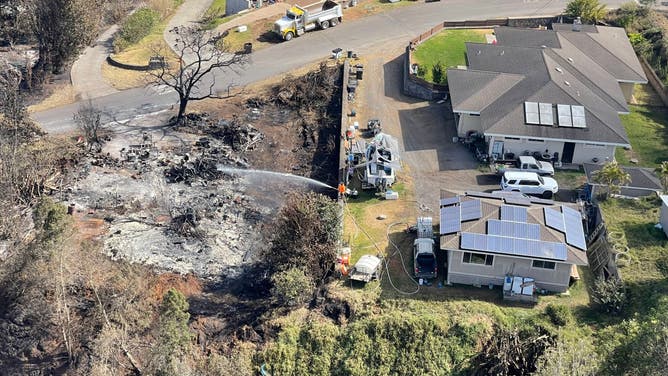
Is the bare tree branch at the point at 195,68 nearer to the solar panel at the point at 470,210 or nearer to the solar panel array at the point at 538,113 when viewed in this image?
the solar panel array at the point at 538,113

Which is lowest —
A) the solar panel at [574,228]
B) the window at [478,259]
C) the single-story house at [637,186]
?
the single-story house at [637,186]

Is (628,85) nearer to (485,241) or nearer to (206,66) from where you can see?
(485,241)

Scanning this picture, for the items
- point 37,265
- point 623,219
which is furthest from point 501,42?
point 37,265

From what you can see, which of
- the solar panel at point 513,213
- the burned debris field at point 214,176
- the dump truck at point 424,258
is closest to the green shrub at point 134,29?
the burned debris field at point 214,176

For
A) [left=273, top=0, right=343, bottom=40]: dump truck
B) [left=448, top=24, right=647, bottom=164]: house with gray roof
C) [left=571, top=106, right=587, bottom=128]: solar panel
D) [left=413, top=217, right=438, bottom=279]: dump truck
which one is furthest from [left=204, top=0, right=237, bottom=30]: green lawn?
[left=413, top=217, right=438, bottom=279]: dump truck

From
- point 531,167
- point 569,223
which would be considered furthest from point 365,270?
point 531,167

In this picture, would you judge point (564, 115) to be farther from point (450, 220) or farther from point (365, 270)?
point (365, 270)
